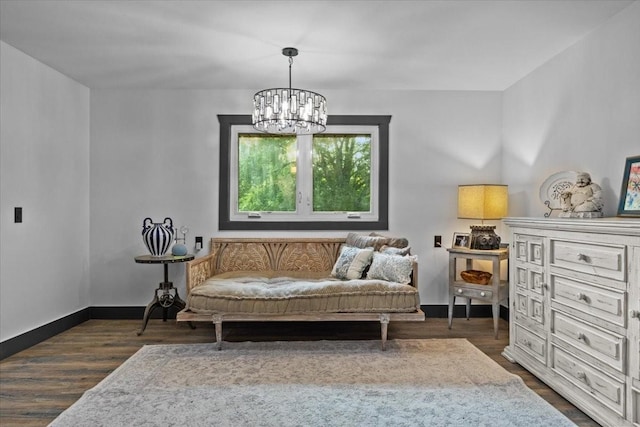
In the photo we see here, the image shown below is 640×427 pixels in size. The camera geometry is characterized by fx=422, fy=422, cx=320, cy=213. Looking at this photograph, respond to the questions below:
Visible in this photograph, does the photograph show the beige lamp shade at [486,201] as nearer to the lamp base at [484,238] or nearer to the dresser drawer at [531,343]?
the lamp base at [484,238]

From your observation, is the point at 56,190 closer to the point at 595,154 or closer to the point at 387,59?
the point at 387,59

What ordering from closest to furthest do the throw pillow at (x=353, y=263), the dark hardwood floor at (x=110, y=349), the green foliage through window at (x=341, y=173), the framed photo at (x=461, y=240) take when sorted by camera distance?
the dark hardwood floor at (x=110, y=349)
the throw pillow at (x=353, y=263)
the framed photo at (x=461, y=240)
the green foliage through window at (x=341, y=173)

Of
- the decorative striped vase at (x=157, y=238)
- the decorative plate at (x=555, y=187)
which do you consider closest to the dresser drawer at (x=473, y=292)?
the decorative plate at (x=555, y=187)

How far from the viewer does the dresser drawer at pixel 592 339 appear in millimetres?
2055

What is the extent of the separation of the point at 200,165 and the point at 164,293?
1.33m

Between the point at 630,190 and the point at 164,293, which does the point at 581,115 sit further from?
the point at 164,293

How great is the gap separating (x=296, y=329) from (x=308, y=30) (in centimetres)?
254

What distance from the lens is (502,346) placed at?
3457 mm

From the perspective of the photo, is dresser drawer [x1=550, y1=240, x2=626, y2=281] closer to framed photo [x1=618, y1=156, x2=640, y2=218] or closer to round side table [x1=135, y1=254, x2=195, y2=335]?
framed photo [x1=618, y1=156, x2=640, y2=218]

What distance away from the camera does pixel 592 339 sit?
2.24 metres

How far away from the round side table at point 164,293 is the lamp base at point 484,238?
2.66 m

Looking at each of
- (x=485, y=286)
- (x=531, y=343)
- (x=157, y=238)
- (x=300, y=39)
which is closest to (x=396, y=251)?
(x=485, y=286)

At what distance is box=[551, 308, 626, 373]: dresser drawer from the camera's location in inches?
80.9

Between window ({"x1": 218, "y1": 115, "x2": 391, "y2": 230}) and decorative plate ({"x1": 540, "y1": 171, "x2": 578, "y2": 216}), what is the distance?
154cm
